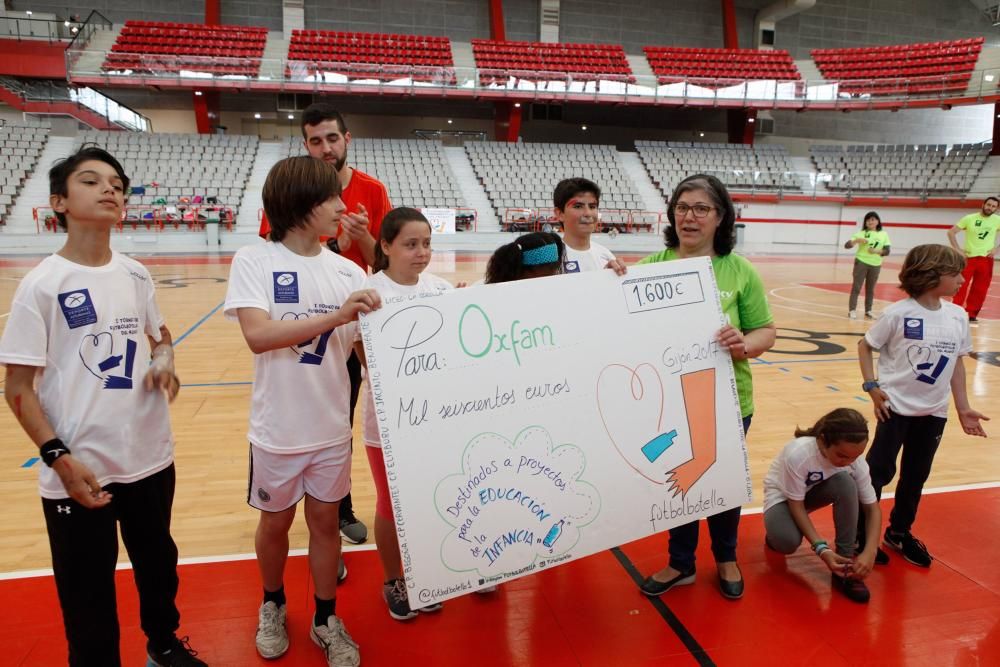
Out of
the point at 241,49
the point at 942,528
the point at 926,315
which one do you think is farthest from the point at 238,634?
the point at 241,49

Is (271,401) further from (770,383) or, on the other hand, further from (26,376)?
(770,383)

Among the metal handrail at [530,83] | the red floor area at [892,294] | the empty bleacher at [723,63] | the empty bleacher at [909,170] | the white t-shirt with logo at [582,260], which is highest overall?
the empty bleacher at [723,63]

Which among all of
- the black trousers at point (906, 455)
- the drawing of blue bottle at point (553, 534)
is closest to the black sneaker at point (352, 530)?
the drawing of blue bottle at point (553, 534)

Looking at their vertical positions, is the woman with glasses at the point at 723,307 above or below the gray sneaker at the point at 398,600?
above

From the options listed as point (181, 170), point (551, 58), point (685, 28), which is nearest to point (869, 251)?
point (551, 58)

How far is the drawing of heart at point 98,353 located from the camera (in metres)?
1.58

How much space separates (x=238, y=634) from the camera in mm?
2119

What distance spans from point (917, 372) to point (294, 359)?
2.42 m

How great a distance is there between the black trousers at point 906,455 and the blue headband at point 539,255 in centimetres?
164

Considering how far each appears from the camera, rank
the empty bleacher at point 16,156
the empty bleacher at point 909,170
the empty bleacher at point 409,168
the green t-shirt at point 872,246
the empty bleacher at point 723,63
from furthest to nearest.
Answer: the empty bleacher at point 723,63 < the empty bleacher at point 909,170 < the empty bleacher at point 409,168 < the empty bleacher at point 16,156 < the green t-shirt at point 872,246

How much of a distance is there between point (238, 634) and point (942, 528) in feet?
10.3

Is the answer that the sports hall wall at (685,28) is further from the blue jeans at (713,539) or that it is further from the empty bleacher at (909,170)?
the blue jeans at (713,539)

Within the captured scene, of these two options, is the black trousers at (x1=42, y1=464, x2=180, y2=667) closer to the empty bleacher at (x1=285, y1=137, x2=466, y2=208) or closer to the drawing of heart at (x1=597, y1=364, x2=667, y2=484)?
the drawing of heart at (x1=597, y1=364, x2=667, y2=484)

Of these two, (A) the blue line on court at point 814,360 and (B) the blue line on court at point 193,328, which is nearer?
(A) the blue line on court at point 814,360
